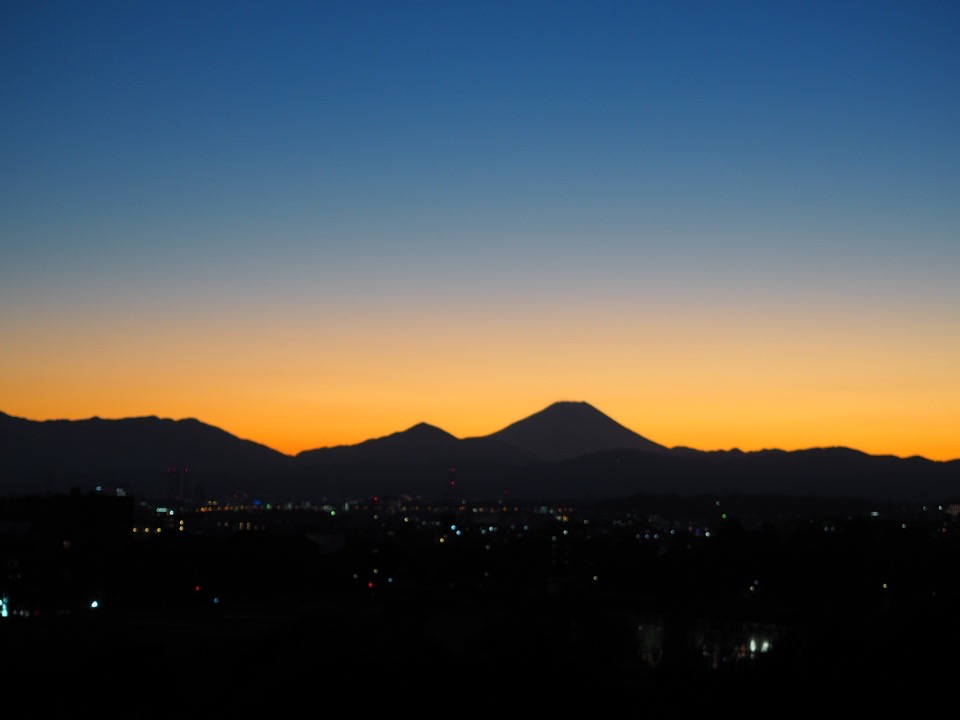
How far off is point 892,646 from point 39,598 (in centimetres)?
2839

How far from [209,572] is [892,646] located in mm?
30729

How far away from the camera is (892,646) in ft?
59.0

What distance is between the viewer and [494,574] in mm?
50406

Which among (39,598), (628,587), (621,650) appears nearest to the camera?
(621,650)

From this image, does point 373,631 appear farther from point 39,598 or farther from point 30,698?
point 39,598

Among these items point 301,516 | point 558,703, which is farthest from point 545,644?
point 301,516

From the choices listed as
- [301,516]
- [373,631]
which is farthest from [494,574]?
[301,516]

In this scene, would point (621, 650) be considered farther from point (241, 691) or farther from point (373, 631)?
point (241, 691)

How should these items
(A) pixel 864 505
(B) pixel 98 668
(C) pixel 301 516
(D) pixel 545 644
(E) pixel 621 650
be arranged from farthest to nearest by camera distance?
(A) pixel 864 505
(C) pixel 301 516
(E) pixel 621 650
(B) pixel 98 668
(D) pixel 545 644

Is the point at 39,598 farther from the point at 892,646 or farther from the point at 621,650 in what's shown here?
the point at 892,646

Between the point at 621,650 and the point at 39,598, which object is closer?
the point at 621,650

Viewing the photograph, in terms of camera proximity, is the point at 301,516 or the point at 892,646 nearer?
the point at 892,646

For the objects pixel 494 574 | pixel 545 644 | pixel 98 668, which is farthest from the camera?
pixel 494 574

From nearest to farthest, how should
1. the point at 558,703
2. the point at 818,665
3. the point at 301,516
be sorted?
the point at 558,703, the point at 818,665, the point at 301,516
